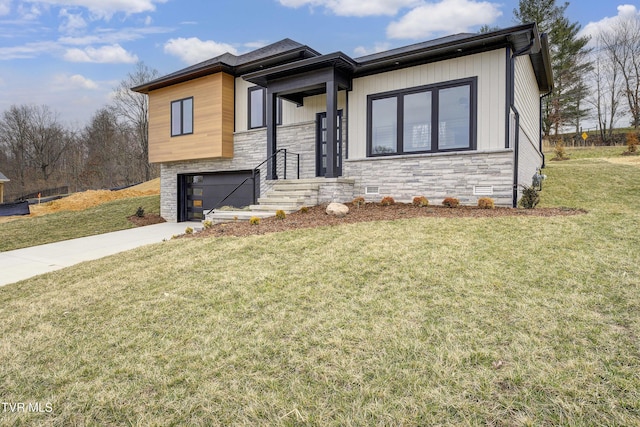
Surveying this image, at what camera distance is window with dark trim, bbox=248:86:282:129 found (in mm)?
11078

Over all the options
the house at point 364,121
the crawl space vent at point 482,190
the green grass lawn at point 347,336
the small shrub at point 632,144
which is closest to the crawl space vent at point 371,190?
the house at point 364,121

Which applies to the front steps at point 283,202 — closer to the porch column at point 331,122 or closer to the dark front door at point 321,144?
the porch column at point 331,122

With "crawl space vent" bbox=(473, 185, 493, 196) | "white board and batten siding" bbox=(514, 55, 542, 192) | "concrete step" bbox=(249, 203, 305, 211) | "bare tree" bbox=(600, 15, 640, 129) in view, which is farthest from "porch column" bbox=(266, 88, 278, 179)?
"bare tree" bbox=(600, 15, 640, 129)

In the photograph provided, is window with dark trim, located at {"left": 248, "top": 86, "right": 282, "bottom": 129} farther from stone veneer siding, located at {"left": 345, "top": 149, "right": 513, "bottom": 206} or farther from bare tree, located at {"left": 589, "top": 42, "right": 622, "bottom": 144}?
bare tree, located at {"left": 589, "top": 42, "right": 622, "bottom": 144}

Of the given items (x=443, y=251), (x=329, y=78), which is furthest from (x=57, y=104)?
(x=443, y=251)

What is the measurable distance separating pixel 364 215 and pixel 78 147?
40029 millimetres

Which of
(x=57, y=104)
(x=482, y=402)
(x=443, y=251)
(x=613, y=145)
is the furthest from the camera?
(x=57, y=104)

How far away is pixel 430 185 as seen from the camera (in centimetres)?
834

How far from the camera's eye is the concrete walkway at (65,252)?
6.24 m

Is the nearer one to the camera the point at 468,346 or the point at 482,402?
the point at 482,402

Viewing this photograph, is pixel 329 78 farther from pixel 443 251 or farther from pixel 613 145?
pixel 613 145

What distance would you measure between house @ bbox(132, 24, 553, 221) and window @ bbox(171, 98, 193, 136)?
5 centimetres

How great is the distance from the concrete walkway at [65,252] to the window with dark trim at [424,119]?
20.6ft

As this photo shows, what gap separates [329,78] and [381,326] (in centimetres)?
730
